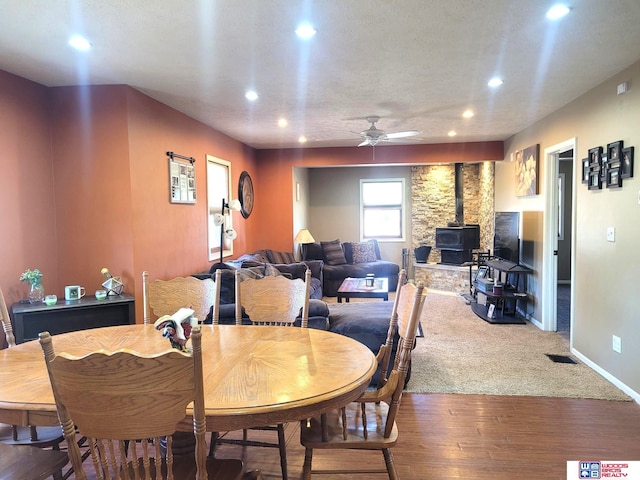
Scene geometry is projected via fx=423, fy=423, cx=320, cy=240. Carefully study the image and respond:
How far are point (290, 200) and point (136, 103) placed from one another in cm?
380

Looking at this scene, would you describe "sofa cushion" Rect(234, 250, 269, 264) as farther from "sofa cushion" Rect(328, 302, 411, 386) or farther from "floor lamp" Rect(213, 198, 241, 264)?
"sofa cushion" Rect(328, 302, 411, 386)

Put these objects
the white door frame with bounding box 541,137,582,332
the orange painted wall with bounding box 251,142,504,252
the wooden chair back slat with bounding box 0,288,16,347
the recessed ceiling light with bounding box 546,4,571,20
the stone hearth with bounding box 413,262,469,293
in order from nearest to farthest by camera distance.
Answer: the wooden chair back slat with bounding box 0,288,16,347 → the recessed ceiling light with bounding box 546,4,571,20 → the white door frame with bounding box 541,137,582,332 → the orange painted wall with bounding box 251,142,504,252 → the stone hearth with bounding box 413,262,469,293

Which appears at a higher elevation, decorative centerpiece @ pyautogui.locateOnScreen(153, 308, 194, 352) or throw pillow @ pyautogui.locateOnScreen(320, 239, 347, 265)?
decorative centerpiece @ pyautogui.locateOnScreen(153, 308, 194, 352)

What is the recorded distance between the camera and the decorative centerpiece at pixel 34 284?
3182mm

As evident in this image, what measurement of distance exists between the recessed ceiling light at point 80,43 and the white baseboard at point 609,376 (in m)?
4.57

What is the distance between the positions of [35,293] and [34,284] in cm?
8

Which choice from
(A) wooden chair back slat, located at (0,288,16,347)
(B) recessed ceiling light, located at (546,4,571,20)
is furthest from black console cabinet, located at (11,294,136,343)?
(B) recessed ceiling light, located at (546,4,571,20)

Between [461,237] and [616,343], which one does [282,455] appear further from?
[461,237]

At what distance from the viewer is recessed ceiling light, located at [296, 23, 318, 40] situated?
8.33ft

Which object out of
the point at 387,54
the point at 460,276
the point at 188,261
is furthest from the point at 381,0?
the point at 460,276

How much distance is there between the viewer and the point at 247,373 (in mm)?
1594

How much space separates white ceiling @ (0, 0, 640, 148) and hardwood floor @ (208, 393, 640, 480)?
2.52 metres

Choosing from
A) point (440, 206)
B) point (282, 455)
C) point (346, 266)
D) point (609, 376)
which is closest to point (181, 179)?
point (282, 455)

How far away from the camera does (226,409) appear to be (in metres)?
1.29
